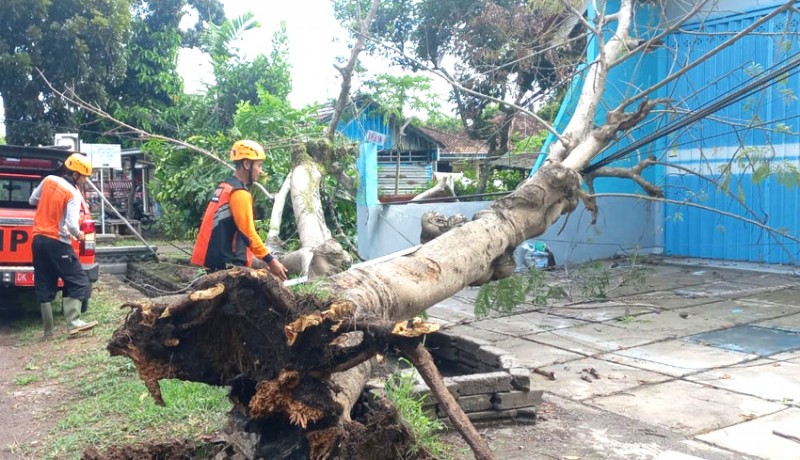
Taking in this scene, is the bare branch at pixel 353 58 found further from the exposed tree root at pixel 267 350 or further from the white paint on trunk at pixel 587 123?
the exposed tree root at pixel 267 350

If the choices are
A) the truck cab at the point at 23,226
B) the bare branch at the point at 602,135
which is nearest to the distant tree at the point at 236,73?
the truck cab at the point at 23,226

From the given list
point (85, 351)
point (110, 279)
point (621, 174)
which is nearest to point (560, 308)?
point (621, 174)

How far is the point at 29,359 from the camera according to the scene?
7.00 metres

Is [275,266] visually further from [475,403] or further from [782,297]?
[782,297]

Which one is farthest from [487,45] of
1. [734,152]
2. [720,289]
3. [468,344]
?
[468,344]

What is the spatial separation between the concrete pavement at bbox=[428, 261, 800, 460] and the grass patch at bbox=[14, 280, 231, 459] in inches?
85.5

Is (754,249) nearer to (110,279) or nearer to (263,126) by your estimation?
(263,126)

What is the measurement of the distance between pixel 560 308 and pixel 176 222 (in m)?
10.4

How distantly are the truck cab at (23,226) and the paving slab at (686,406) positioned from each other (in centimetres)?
586

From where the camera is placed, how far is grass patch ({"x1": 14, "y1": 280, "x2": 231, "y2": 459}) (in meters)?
4.43

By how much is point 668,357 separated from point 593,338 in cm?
95

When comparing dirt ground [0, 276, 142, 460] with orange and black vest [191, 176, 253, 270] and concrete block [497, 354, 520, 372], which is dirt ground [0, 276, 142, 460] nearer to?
orange and black vest [191, 176, 253, 270]

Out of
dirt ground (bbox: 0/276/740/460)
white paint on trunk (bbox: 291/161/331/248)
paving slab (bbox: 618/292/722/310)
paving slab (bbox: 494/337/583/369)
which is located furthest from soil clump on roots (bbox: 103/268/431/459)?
paving slab (bbox: 618/292/722/310)

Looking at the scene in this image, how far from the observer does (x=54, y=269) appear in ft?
25.6
